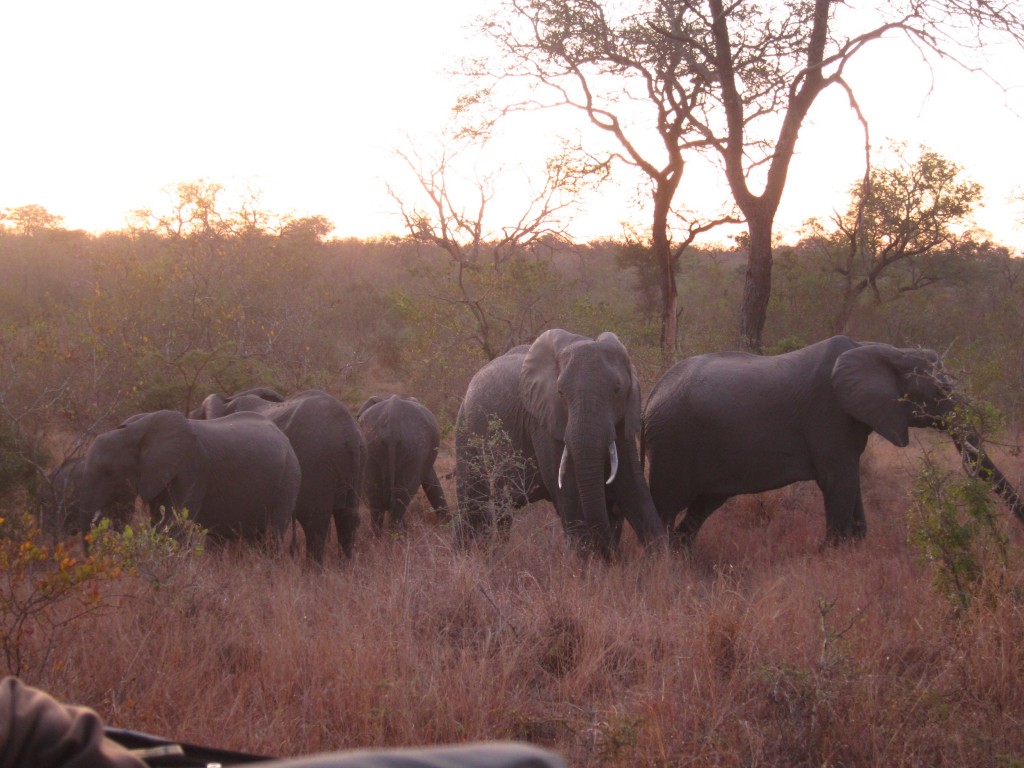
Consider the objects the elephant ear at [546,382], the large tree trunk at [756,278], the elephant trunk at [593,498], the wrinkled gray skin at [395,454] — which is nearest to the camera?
the elephant trunk at [593,498]

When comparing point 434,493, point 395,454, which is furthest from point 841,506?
point 434,493

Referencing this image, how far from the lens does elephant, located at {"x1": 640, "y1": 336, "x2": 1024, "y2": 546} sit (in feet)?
27.8

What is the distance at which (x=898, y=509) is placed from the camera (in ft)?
32.5

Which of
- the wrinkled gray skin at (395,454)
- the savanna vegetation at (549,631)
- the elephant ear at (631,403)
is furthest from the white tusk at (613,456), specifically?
the wrinkled gray skin at (395,454)

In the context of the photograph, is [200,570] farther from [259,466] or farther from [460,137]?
[460,137]

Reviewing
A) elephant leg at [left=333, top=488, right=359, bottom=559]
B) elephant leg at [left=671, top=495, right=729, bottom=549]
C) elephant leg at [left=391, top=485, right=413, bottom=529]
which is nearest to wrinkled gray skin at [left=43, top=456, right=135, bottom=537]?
elephant leg at [left=333, top=488, right=359, bottom=559]

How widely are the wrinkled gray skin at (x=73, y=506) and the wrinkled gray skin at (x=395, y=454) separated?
2.89 metres

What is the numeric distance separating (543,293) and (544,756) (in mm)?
15267

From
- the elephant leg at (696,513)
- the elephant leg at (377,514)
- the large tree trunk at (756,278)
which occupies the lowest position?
the elephant leg at (377,514)

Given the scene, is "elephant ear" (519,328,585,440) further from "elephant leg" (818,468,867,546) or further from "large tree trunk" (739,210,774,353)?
"large tree trunk" (739,210,774,353)

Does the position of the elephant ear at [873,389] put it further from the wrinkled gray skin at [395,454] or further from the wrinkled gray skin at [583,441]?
the wrinkled gray skin at [395,454]

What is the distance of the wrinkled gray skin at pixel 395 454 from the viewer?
1060cm

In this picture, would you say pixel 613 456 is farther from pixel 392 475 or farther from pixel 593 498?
pixel 392 475

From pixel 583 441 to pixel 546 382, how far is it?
92 cm
